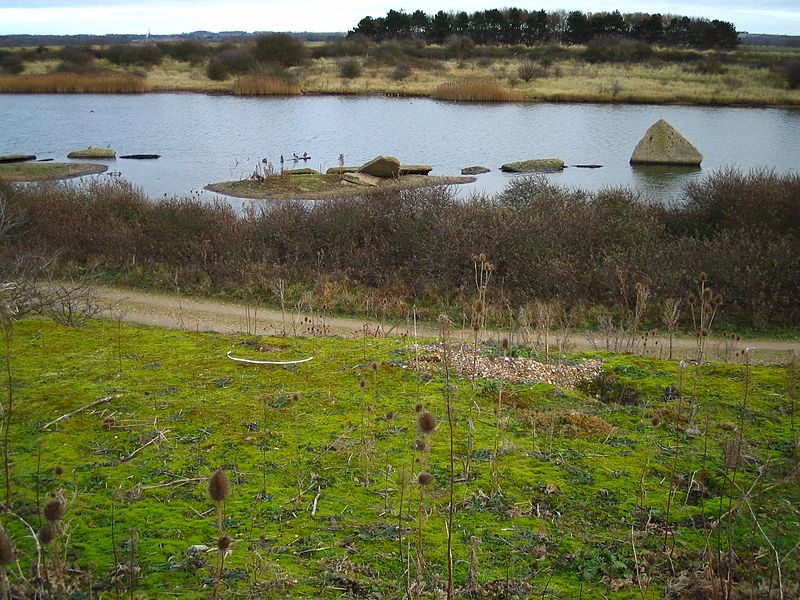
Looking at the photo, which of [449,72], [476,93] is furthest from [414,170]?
[449,72]

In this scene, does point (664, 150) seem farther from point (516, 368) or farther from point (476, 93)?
point (516, 368)

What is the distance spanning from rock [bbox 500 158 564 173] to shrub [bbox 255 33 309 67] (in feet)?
146

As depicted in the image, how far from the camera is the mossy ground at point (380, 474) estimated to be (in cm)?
335

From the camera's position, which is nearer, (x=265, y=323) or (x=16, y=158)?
(x=265, y=323)

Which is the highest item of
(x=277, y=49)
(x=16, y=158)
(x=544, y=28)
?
(x=544, y=28)

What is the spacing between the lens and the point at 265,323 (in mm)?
12492

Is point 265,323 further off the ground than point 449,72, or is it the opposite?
point 449,72

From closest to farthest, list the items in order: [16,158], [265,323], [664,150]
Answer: [265,323] < [664,150] < [16,158]

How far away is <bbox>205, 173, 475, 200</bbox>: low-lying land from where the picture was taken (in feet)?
85.4

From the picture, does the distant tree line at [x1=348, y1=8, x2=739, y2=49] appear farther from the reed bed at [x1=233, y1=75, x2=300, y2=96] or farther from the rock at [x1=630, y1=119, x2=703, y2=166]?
the rock at [x1=630, y1=119, x2=703, y2=166]

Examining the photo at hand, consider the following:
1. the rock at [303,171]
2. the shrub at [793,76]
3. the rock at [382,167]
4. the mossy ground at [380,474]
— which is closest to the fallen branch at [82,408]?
the mossy ground at [380,474]

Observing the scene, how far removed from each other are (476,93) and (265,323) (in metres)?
45.0

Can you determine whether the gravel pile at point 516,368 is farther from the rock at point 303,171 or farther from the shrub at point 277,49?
the shrub at point 277,49

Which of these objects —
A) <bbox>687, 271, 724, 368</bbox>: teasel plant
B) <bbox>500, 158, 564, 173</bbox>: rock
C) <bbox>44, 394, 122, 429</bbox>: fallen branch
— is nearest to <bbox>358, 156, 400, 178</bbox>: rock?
<bbox>500, 158, 564, 173</bbox>: rock
